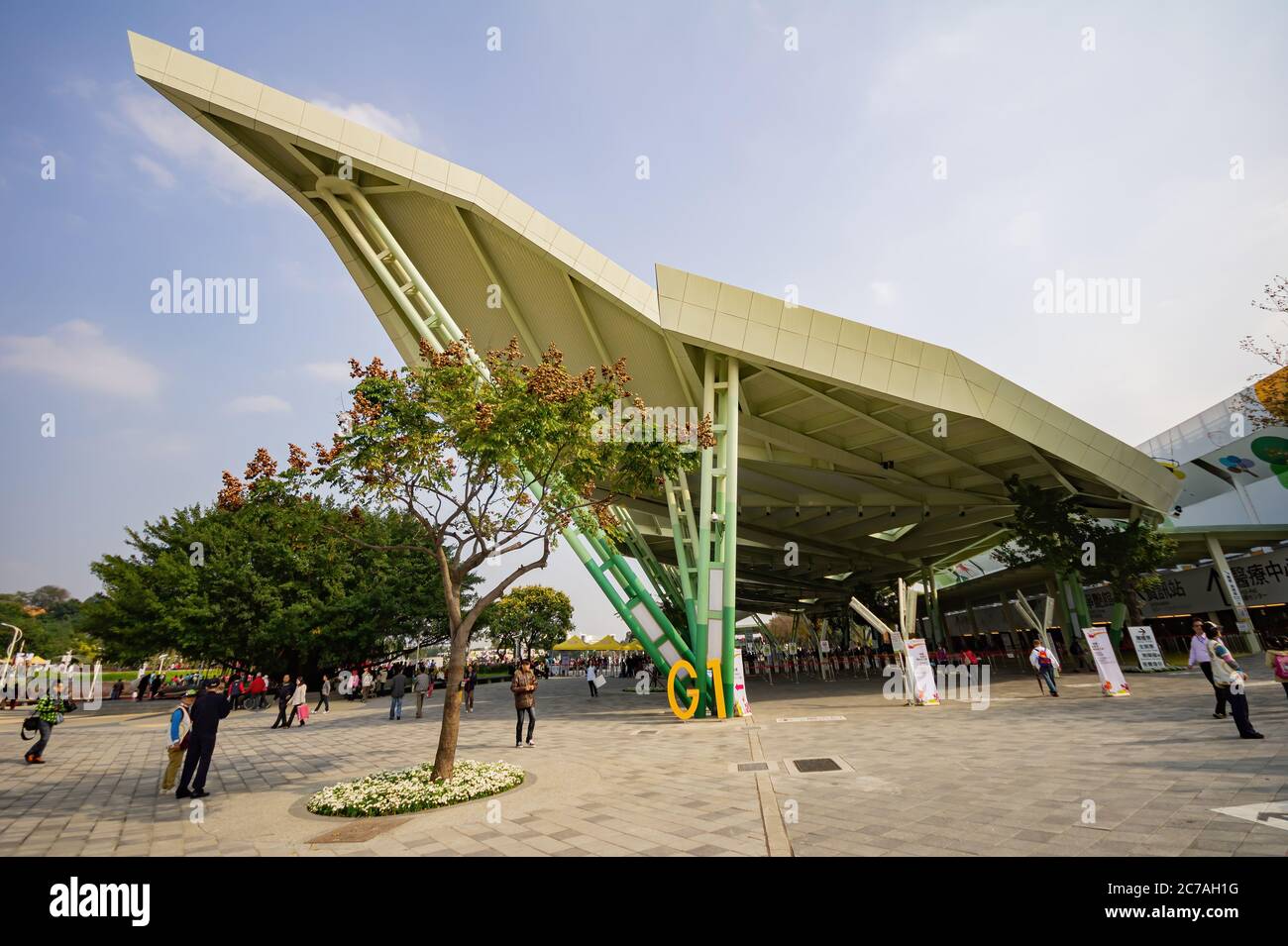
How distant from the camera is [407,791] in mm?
8000

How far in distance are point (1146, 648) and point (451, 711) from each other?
2396 cm

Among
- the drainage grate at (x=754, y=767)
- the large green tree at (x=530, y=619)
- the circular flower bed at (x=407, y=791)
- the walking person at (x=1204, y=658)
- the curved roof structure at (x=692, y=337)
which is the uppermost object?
the curved roof structure at (x=692, y=337)

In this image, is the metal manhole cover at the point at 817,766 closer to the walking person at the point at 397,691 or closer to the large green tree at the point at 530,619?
the walking person at the point at 397,691

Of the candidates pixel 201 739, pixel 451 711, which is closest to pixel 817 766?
pixel 451 711

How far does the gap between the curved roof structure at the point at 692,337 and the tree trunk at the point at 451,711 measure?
1058cm

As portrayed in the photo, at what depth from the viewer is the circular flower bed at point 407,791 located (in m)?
7.62

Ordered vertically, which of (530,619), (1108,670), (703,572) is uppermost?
(703,572)

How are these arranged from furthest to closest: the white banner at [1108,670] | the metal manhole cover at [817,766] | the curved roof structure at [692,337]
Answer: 1. the white banner at [1108,670]
2. the curved roof structure at [692,337]
3. the metal manhole cover at [817,766]

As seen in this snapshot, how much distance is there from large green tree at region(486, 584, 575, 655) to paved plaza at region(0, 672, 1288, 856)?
51033 mm

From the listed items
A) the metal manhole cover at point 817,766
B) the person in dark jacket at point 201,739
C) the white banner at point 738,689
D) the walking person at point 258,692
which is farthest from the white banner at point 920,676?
the walking person at point 258,692

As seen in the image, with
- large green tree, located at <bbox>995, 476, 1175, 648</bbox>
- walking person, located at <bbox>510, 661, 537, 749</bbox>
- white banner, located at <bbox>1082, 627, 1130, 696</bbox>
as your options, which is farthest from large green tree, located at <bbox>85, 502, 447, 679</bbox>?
large green tree, located at <bbox>995, 476, 1175, 648</bbox>

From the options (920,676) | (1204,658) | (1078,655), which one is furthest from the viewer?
(1078,655)

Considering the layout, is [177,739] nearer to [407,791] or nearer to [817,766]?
[407,791]
